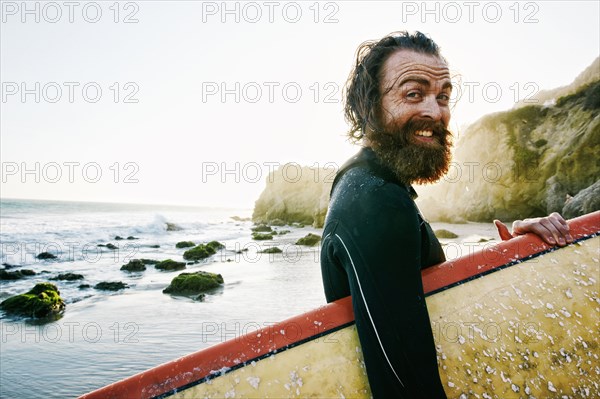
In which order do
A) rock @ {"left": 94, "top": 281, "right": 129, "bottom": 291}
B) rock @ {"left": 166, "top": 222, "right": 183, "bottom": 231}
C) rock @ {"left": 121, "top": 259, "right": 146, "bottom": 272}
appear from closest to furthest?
1. rock @ {"left": 94, "top": 281, "right": 129, "bottom": 291}
2. rock @ {"left": 121, "top": 259, "right": 146, "bottom": 272}
3. rock @ {"left": 166, "top": 222, "right": 183, "bottom": 231}

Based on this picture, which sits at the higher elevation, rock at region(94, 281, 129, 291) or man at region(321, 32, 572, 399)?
man at region(321, 32, 572, 399)

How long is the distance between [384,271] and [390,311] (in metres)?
0.12

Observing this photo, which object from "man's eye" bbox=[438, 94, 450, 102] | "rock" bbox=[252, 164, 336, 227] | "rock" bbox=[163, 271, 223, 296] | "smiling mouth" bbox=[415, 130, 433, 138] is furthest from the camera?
"rock" bbox=[252, 164, 336, 227]

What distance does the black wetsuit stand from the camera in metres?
1.02

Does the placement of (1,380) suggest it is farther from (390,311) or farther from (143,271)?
(143,271)

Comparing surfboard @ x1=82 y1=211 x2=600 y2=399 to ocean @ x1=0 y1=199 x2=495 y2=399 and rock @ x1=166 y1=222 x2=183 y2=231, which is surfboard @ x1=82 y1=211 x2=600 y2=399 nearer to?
ocean @ x1=0 y1=199 x2=495 y2=399

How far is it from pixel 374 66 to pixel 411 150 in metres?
0.62

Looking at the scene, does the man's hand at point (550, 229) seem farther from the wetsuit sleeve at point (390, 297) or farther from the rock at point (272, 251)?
the rock at point (272, 251)

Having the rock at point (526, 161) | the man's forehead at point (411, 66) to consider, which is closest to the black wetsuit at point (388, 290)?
the man's forehead at point (411, 66)

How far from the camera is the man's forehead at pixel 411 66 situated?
69.5 inches

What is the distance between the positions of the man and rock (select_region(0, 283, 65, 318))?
8692 mm

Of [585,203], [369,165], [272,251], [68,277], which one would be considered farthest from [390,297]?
[585,203]

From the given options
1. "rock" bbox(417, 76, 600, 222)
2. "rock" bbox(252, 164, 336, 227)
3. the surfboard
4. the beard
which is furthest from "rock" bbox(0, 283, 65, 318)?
"rock" bbox(252, 164, 336, 227)

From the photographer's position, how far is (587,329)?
1599 mm
